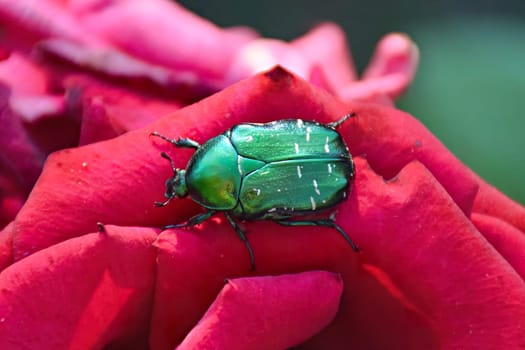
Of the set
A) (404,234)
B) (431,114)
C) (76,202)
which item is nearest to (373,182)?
(404,234)

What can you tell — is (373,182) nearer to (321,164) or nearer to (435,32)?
(321,164)

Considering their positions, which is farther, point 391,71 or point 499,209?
point 391,71

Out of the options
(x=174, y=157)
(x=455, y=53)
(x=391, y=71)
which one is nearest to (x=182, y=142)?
(x=174, y=157)

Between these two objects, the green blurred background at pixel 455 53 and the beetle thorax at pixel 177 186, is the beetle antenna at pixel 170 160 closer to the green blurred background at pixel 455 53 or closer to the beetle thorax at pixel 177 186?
the beetle thorax at pixel 177 186

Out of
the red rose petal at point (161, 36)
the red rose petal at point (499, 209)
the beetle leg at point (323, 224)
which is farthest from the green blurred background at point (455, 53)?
the beetle leg at point (323, 224)

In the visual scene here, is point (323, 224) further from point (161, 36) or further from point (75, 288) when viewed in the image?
point (161, 36)

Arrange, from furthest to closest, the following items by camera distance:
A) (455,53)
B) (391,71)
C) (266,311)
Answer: (455,53)
(391,71)
(266,311)

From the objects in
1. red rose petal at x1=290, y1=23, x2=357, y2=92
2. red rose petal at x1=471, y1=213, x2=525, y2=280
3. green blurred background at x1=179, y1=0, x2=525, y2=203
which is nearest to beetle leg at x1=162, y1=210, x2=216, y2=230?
red rose petal at x1=471, y1=213, x2=525, y2=280
